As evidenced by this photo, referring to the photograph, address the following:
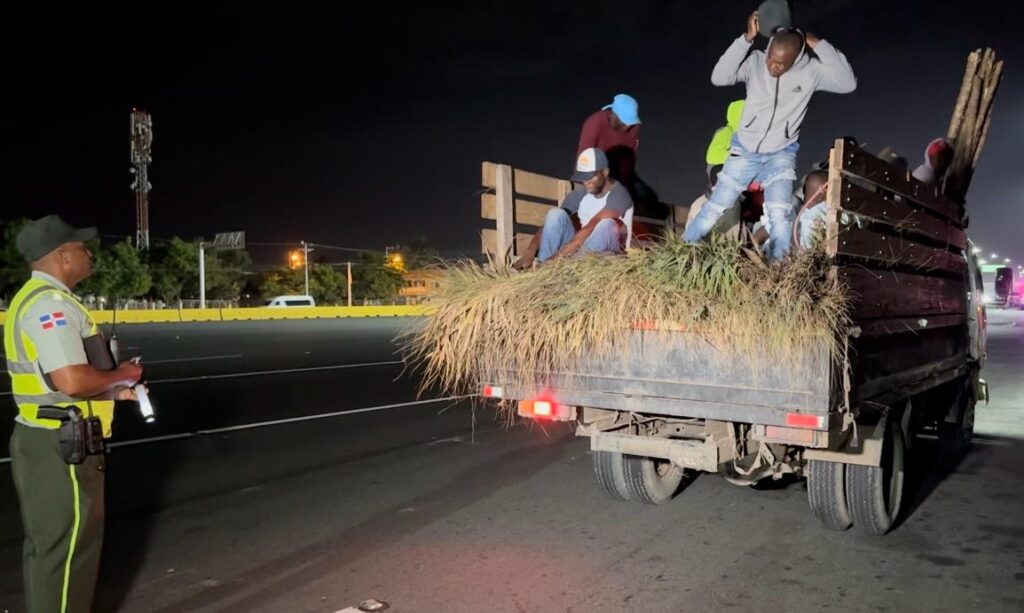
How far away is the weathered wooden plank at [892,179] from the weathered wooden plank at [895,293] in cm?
47

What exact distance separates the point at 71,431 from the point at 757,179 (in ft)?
14.5

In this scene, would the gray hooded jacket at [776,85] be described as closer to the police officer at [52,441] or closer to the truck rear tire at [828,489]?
the truck rear tire at [828,489]

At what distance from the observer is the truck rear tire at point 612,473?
5715mm

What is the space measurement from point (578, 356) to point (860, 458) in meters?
1.66

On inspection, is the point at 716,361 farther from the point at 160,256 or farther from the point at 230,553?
the point at 160,256

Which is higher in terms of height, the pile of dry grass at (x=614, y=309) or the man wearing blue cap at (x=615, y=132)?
the man wearing blue cap at (x=615, y=132)

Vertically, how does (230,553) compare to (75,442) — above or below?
below

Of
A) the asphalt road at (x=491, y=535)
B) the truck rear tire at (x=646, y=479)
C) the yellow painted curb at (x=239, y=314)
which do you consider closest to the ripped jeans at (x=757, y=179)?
the truck rear tire at (x=646, y=479)

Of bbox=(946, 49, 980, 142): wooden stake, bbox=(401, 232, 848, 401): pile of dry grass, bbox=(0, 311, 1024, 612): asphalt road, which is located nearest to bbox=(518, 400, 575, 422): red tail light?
bbox=(401, 232, 848, 401): pile of dry grass

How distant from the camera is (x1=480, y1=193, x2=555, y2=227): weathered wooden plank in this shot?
616 cm

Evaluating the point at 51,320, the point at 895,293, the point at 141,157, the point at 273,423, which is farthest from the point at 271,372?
the point at 141,157

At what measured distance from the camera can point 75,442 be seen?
317cm

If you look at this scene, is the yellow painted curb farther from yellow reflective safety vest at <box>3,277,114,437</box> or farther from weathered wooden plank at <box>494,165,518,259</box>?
yellow reflective safety vest at <box>3,277,114,437</box>

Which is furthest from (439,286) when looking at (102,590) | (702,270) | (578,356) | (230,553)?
(102,590)
